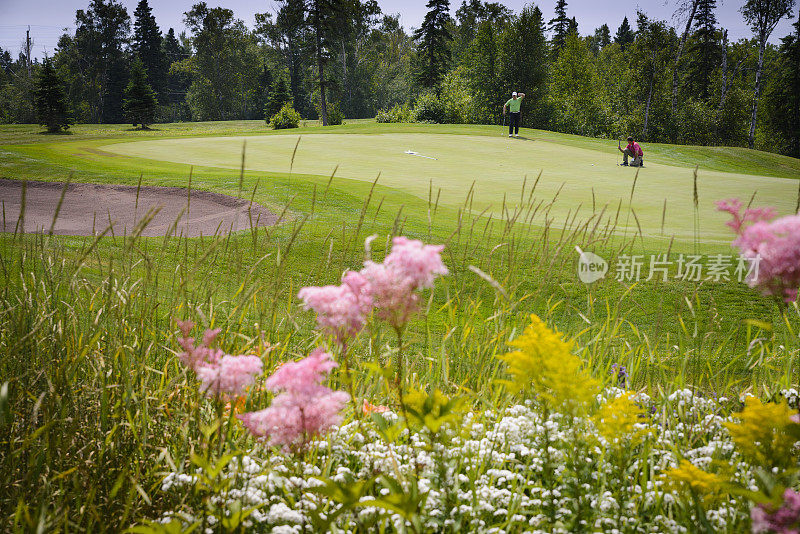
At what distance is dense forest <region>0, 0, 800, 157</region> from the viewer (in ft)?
71.6

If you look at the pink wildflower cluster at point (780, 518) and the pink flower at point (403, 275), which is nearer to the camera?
the pink wildflower cluster at point (780, 518)

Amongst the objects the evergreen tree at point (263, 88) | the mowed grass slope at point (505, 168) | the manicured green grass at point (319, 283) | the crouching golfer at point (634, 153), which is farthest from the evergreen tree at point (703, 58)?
Result: the evergreen tree at point (263, 88)

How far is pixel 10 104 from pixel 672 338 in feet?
43.4

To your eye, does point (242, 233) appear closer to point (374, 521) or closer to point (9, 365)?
point (9, 365)

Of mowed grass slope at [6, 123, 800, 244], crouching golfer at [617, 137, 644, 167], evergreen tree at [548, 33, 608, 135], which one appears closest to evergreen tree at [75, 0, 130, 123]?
mowed grass slope at [6, 123, 800, 244]

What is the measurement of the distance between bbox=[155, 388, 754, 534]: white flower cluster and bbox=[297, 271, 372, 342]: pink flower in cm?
28

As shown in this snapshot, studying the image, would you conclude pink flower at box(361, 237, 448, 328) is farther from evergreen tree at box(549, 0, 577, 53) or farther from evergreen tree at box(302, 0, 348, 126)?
evergreen tree at box(549, 0, 577, 53)

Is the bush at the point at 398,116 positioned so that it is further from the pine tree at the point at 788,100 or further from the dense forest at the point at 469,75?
the pine tree at the point at 788,100

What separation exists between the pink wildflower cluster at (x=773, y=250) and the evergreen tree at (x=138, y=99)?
25936mm

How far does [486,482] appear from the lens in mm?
1550

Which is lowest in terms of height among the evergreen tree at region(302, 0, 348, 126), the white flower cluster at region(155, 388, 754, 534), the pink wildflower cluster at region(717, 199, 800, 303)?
the white flower cluster at region(155, 388, 754, 534)

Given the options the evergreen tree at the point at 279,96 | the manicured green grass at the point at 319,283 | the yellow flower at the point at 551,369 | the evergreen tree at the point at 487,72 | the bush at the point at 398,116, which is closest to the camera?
the yellow flower at the point at 551,369

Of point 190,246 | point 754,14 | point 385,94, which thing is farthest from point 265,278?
point 385,94

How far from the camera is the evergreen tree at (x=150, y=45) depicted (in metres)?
30.6
